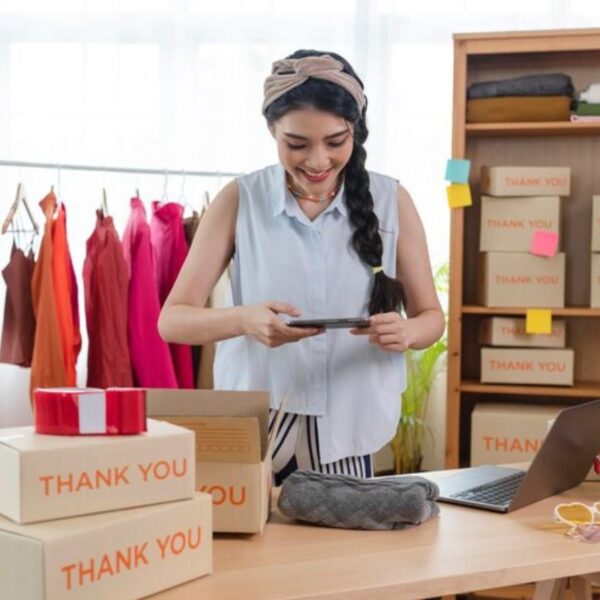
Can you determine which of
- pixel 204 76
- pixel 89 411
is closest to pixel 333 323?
pixel 89 411

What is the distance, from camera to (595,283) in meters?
3.55

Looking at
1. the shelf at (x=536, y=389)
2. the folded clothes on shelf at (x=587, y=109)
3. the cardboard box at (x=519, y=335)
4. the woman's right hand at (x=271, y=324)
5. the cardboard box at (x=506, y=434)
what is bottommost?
the cardboard box at (x=506, y=434)

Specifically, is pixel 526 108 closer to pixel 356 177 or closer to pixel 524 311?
pixel 524 311

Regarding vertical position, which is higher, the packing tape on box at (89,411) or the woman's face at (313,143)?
the woman's face at (313,143)

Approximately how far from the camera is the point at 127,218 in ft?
12.9

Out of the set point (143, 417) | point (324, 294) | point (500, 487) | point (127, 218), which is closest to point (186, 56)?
point (127, 218)

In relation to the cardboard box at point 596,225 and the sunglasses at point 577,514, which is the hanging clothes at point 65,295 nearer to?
the cardboard box at point 596,225

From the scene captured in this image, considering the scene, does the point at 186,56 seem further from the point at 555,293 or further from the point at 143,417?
the point at 143,417

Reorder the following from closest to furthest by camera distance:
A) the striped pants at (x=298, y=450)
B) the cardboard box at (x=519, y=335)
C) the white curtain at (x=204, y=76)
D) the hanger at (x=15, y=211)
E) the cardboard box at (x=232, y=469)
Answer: the cardboard box at (x=232, y=469), the striped pants at (x=298, y=450), the hanger at (x=15, y=211), the cardboard box at (x=519, y=335), the white curtain at (x=204, y=76)

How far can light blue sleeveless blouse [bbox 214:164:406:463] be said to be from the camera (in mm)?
2150

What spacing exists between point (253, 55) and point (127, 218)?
32.8 inches

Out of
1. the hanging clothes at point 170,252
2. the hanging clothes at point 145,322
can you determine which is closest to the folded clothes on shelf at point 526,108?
the hanging clothes at point 170,252

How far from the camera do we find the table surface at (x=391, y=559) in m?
1.40

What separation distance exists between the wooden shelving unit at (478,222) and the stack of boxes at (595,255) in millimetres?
68
